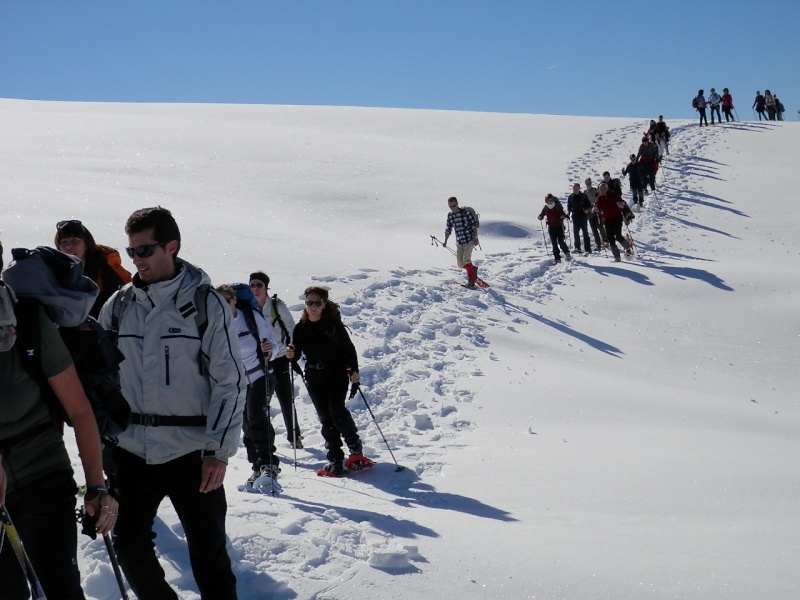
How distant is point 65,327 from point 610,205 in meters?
16.2

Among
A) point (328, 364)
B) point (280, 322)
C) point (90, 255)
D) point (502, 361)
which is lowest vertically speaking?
point (502, 361)

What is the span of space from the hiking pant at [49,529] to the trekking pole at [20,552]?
0.10 metres

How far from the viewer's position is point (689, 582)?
442cm

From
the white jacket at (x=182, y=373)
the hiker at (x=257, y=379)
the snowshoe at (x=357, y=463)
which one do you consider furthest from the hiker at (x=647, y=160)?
the white jacket at (x=182, y=373)

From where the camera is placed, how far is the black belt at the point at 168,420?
3.51m

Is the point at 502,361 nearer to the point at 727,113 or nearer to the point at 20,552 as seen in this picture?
the point at 20,552

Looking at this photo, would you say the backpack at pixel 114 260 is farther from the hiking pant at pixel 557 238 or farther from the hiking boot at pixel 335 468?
the hiking pant at pixel 557 238

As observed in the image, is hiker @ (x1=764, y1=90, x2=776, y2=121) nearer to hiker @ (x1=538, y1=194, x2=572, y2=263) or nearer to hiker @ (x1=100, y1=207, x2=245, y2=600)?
hiker @ (x1=538, y1=194, x2=572, y2=263)

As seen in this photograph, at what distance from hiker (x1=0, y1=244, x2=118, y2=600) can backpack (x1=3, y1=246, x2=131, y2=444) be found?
0.7 inches

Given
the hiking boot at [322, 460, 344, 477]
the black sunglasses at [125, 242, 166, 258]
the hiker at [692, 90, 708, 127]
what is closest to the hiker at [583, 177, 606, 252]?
the hiking boot at [322, 460, 344, 477]

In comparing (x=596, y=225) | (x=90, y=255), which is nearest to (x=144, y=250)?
(x=90, y=255)

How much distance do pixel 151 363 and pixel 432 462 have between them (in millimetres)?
4582

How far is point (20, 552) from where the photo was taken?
9.01ft

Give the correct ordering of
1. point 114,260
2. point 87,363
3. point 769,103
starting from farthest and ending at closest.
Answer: point 769,103 < point 114,260 < point 87,363
